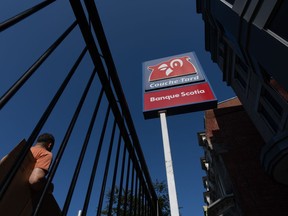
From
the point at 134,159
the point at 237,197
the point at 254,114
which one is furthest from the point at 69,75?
the point at 237,197

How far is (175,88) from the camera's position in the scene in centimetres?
917

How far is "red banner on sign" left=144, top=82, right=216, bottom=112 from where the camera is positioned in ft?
27.7

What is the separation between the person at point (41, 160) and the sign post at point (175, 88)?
4803 millimetres

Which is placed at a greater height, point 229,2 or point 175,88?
point 229,2

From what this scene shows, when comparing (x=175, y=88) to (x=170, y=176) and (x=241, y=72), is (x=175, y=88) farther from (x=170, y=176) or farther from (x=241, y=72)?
(x=241, y=72)

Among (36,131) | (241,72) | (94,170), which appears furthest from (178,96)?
(36,131)

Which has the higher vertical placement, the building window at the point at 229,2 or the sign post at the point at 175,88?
the building window at the point at 229,2

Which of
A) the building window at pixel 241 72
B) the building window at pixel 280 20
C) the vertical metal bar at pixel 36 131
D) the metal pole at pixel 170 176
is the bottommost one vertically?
the vertical metal bar at pixel 36 131

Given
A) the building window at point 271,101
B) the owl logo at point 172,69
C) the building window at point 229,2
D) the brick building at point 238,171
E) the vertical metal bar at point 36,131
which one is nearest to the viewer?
the vertical metal bar at point 36,131

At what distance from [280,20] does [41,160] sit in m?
7.31

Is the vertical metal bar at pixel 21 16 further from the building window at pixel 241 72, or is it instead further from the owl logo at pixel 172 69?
the building window at pixel 241 72

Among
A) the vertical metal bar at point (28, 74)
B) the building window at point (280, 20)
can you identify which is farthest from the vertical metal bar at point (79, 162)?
the building window at point (280, 20)

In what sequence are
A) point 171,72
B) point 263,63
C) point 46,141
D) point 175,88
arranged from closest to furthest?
1. point 46,141
2. point 263,63
3. point 175,88
4. point 171,72

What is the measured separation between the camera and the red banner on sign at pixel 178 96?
844cm
